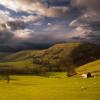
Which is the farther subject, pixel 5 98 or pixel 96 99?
pixel 5 98

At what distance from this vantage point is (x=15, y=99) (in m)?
54.2

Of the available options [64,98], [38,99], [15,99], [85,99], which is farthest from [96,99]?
[15,99]

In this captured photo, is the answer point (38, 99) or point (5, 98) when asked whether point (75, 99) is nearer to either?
point (38, 99)

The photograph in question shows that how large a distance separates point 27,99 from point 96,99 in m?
12.8

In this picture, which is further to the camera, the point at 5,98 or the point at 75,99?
the point at 5,98

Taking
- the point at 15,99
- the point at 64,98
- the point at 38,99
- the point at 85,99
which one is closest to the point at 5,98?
the point at 15,99

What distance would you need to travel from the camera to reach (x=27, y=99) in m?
53.7

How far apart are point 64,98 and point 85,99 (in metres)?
4.39

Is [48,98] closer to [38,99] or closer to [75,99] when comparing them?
[38,99]

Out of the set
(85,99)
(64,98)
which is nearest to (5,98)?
(64,98)

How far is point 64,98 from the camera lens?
54.3m

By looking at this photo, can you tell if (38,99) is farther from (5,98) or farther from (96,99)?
(96,99)

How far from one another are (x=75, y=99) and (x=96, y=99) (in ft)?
12.5

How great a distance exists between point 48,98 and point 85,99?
720 cm
